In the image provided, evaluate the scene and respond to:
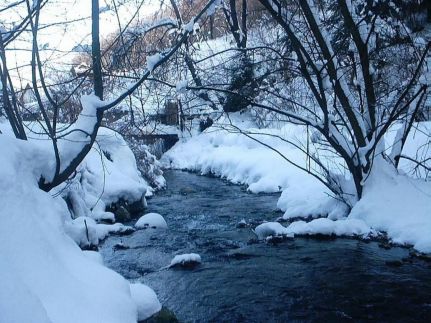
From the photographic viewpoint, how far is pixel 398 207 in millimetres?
6891

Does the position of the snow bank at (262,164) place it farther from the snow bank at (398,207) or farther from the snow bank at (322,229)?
the snow bank at (322,229)

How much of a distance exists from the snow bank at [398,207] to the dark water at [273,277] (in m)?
0.35

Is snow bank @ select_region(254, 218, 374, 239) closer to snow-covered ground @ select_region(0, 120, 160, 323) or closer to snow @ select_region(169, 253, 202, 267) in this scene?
snow @ select_region(169, 253, 202, 267)

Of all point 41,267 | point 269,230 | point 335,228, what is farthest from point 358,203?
point 41,267

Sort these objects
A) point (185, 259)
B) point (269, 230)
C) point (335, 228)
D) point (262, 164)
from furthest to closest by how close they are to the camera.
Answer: point (262, 164) < point (269, 230) < point (335, 228) < point (185, 259)

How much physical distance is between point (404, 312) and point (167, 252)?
12.6 ft

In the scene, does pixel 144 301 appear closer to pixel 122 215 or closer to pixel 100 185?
pixel 122 215

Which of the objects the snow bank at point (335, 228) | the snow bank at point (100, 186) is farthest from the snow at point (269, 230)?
the snow bank at point (100, 186)

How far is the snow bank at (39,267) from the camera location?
2114 mm

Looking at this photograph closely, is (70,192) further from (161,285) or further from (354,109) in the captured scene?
(354,109)

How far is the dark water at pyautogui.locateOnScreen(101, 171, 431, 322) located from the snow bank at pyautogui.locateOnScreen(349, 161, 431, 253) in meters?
0.35

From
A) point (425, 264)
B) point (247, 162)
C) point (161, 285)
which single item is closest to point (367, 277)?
point (425, 264)

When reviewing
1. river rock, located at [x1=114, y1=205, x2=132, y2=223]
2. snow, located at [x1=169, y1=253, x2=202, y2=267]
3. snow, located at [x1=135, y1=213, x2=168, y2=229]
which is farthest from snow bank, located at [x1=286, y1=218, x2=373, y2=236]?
river rock, located at [x1=114, y1=205, x2=132, y2=223]

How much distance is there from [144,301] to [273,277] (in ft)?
6.73
